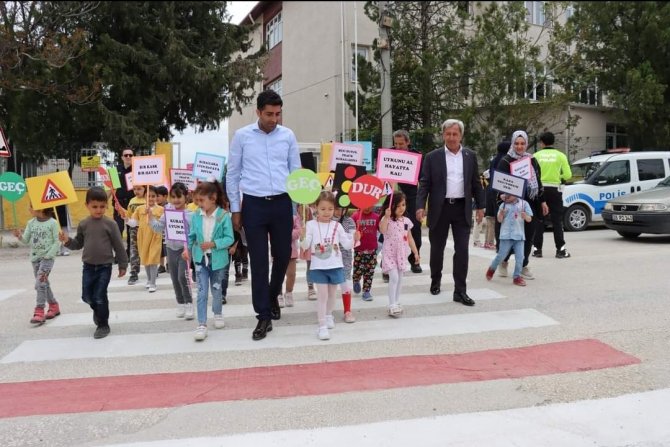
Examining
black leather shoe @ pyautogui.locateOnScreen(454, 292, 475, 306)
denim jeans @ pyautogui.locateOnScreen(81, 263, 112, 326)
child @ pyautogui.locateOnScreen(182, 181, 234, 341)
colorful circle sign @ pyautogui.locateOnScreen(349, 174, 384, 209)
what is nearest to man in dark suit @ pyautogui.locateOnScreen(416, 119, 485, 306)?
black leather shoe @ pyautogui.locateOnScreen(454, 292, 475, 306)

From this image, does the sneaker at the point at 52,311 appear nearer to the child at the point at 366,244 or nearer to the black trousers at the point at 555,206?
the child at the point at 366,244

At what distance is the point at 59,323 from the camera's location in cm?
556

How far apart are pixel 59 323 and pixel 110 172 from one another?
3.29 meters

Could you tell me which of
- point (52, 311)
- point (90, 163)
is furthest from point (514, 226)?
point (90, 163)

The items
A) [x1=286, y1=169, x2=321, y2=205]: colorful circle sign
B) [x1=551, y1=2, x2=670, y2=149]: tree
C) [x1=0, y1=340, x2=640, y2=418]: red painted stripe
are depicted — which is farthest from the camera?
[x1=551, y1=2, x2=670, y2=149]: tree

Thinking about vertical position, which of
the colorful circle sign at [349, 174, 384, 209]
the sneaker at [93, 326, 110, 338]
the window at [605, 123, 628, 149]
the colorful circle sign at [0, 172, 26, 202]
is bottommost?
the sneaker at [93, 326, 110, 338]

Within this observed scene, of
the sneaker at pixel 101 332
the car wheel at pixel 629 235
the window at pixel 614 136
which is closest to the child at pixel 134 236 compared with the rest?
the sneaker at pixel 101 332

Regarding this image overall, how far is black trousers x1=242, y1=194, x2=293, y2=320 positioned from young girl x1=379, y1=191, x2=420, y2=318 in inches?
46.8

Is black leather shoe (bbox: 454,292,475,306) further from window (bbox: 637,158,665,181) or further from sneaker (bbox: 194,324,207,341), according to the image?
window (bbox: 637,158,665,181)

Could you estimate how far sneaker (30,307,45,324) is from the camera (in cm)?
550

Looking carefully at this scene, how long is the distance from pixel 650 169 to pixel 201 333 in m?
12.7

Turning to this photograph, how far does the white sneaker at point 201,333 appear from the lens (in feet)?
15.9

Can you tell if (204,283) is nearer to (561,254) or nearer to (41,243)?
(41,243)

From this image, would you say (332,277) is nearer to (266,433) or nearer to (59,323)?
(266,433)
